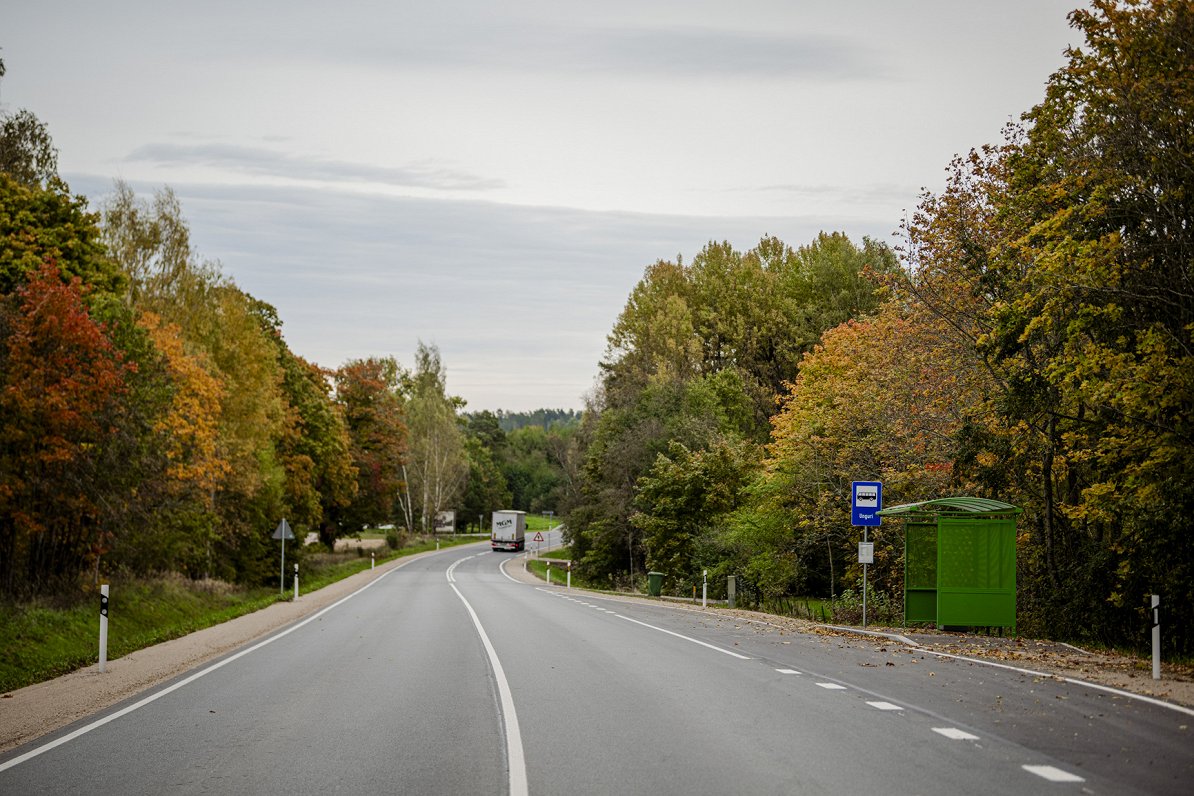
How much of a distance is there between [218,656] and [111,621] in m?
7.96

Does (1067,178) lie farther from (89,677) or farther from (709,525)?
(709,525)

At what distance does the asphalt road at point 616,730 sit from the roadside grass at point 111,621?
126 inches

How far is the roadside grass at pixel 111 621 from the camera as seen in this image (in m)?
16.9

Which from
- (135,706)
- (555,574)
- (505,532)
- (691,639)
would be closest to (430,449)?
(505,532)

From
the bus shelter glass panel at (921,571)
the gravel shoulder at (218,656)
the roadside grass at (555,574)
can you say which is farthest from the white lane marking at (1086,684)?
the roadside grass at (555,574)

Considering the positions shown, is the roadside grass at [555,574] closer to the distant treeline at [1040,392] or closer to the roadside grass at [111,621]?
the distant treeline at [1040,392]

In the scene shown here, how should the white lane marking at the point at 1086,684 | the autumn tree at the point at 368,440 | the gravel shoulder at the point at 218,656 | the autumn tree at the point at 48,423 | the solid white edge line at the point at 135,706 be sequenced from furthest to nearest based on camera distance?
the autumn tree at the point at 368,440 → the autumn tree at the point at 48,423 → the gravel shoulder at the point at 218,656 → the white lane marking at the point at 1086,684 → the solid white edge line at the point at 135,706

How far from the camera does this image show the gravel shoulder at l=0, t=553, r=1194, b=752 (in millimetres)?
11094

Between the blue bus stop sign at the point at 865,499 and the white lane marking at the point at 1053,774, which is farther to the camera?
the blue bus stop sign at the point at 865,499

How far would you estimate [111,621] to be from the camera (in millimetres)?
23594

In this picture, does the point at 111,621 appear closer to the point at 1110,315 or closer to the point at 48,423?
the point at 48,423

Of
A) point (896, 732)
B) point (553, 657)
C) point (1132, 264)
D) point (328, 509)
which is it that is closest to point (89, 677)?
point (553, 657)

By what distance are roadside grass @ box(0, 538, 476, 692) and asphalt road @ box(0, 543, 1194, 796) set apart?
3212 millimetres

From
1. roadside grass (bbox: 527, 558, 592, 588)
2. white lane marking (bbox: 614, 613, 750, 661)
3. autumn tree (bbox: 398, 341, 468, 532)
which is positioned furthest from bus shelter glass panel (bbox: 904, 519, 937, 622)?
autumn tree (bbox: 398, 341, 468, 532)
